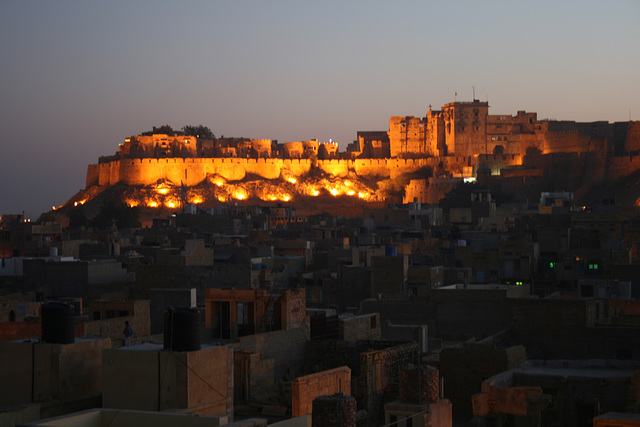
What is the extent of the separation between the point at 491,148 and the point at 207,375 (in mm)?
84799

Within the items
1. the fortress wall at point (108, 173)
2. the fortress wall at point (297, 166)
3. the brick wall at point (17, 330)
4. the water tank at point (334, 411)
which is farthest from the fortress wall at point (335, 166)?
the water tank at point (334, 411)

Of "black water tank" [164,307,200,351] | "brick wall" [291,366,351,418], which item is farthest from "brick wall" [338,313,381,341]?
"black water tank" [164,307,200,351]

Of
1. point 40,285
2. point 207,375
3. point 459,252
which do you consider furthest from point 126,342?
point 459,252

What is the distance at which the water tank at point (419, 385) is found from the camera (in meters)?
10.2

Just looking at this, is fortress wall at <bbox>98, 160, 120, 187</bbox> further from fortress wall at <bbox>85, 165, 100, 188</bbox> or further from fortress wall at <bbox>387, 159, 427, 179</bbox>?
fortress wall at <bbox>387, 159, 427, 179</bbox>

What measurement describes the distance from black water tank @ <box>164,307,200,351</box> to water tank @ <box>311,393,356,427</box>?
5.31 feet

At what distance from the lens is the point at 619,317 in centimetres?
2073

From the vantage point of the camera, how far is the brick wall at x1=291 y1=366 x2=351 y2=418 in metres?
10.6

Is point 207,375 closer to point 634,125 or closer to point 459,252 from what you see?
point 459,252

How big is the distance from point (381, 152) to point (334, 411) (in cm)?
8938

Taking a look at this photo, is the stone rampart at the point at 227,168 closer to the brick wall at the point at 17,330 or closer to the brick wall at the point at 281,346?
the brick wall at the point at 17,330

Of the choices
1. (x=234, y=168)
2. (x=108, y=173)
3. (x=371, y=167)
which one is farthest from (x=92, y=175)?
(x=371, y=167)

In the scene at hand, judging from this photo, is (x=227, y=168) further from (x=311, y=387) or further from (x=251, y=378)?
(x=311, y=387)

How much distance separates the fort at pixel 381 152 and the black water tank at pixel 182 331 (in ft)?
242
